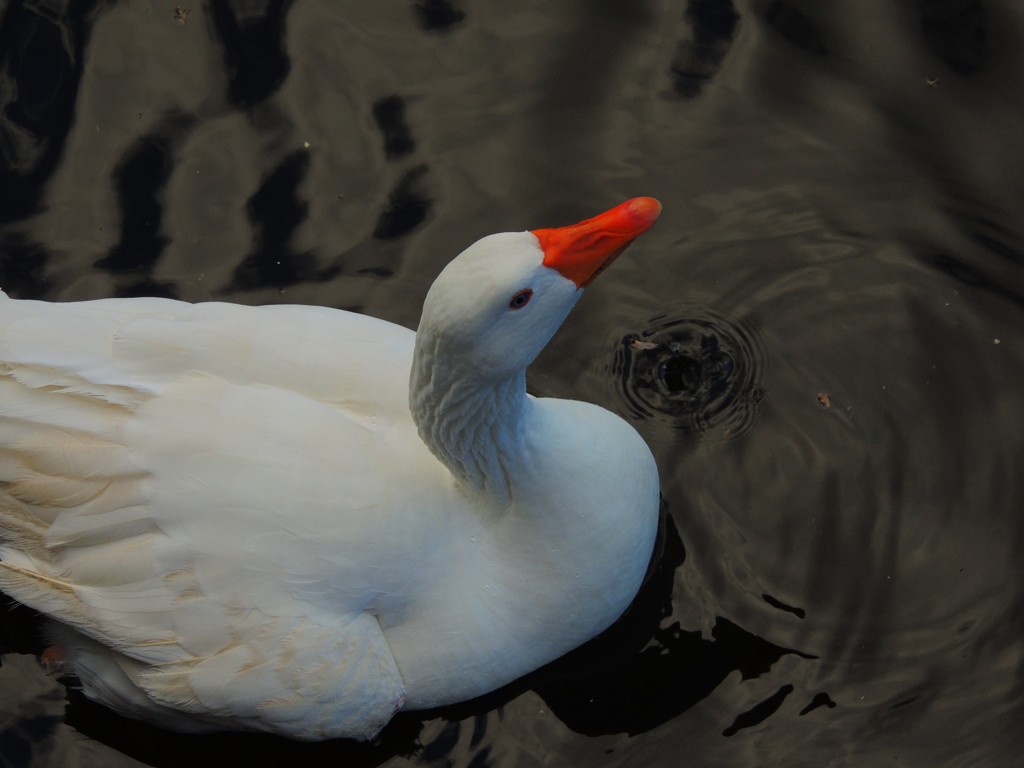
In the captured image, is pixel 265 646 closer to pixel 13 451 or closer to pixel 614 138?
pixel 13 451

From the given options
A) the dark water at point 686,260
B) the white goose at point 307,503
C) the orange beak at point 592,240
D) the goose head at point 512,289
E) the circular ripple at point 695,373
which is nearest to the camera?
the goose head at point 512,289

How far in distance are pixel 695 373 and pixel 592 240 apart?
2.03 metres

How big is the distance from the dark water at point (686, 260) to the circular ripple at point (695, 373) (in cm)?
2

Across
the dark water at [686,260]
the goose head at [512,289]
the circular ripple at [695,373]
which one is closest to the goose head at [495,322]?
the goose head at [512,289]

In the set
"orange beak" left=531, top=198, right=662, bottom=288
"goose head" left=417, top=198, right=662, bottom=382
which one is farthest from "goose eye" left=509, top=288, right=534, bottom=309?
"orange beak" left=531, top=198, right=662, bottom=288

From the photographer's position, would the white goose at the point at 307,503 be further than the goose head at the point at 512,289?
Yes

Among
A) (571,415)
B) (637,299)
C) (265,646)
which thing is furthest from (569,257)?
(637,299)

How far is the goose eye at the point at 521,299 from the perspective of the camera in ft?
12.4

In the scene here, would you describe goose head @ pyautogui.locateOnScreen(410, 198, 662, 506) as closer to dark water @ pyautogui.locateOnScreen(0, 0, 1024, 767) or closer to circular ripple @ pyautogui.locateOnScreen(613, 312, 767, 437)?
dark water @ pyautogui.locateOnScreen(0, 0, 1024, 767)

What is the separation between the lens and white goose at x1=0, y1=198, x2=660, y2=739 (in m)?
4.15

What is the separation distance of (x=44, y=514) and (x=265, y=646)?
100cm

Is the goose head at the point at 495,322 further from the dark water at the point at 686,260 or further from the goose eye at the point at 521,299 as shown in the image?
the dark water at the point at 686,260

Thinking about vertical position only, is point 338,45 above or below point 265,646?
above

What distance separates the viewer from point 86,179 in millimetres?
6387
